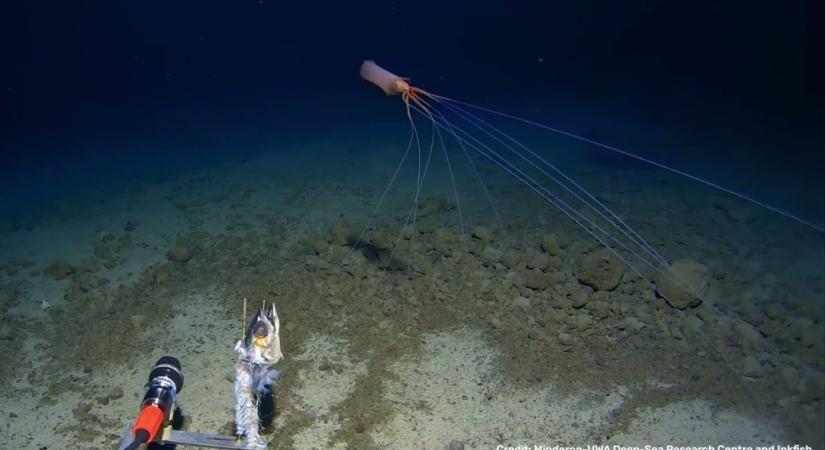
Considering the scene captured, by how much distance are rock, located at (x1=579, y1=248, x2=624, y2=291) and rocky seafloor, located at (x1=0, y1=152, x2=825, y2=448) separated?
0.06 ft

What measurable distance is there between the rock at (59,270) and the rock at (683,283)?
6.53 metres

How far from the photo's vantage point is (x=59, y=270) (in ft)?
19.3

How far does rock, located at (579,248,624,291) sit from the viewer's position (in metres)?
4.70

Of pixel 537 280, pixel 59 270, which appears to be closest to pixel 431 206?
pixel 537 280

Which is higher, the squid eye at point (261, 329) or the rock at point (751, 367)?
the squid eye at point (261, 329)

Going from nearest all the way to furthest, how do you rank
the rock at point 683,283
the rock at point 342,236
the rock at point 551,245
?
the rock at point 683,283 → the rock at point 551,245 → the rock at point 342,236

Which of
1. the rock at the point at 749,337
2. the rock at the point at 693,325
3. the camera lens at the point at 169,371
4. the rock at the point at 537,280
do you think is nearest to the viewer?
the camera lens at the point at 169,371

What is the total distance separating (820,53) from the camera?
15156 millimetres

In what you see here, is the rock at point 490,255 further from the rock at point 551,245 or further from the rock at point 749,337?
the rock at point 749,337

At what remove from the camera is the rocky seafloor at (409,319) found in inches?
146

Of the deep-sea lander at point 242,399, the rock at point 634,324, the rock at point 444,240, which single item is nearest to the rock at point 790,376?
the rock at point 634,324

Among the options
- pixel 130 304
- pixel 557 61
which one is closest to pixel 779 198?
pixel 130 304

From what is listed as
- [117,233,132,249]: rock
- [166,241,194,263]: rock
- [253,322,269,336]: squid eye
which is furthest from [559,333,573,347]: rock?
[117,233,132,249]: rock

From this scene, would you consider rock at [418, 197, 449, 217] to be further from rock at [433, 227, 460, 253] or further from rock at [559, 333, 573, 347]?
rock at [559, 333, 573, 347]
